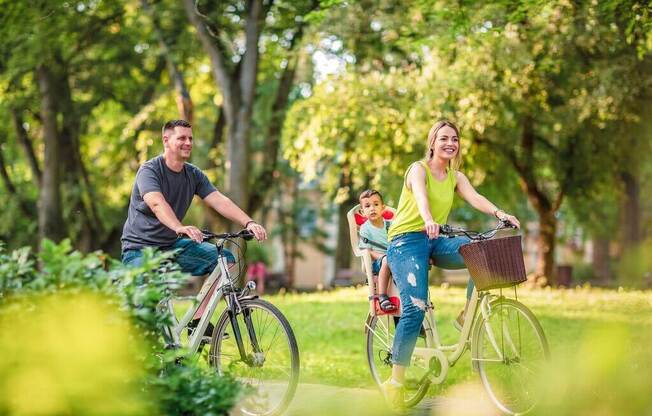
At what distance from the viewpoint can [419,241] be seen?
6578 millimetres

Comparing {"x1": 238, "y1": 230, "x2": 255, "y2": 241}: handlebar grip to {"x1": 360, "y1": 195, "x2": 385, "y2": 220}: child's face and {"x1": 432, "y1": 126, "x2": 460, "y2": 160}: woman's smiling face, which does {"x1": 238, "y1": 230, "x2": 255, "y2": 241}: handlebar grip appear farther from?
{"x1": 432, "y1": 126, "x2": 460, "y2": 160}: woman's smiling face

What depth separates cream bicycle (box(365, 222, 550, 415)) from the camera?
6.07 metres

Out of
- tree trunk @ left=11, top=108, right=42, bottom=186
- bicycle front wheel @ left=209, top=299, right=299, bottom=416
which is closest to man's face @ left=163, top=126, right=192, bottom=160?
bicycle front wheel @ left=209, top=299, right=299, bottom=416

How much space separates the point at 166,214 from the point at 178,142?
1.88 feet

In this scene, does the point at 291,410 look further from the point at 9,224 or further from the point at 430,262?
the point at 9,224

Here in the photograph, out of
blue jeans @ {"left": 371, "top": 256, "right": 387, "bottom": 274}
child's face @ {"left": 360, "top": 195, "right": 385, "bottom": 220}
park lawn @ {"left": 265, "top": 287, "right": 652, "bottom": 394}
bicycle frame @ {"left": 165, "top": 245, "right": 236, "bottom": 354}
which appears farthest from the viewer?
park lawn @ {"left": 265, "top": 287, "right": 652, "bottom": 394}

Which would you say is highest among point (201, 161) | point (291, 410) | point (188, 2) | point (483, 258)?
point (188, 2)

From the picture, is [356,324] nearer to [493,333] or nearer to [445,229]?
[493,333]

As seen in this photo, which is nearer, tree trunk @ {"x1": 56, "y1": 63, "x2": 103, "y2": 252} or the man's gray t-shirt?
the man's gray t-shirt

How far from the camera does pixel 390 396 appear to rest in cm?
671

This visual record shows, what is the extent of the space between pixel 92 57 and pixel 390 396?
22.4 m

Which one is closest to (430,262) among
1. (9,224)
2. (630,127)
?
(630,127)

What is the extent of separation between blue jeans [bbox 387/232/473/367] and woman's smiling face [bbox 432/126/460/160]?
511mm

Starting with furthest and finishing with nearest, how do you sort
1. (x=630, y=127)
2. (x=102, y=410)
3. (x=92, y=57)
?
(x=92, y=57) < (x=630, y=127) < (x=102, y=410)
